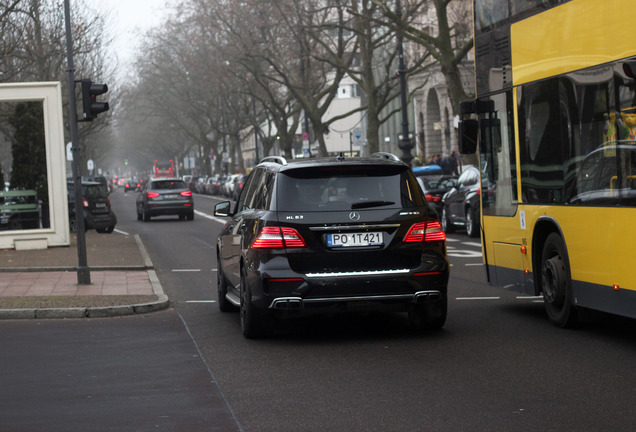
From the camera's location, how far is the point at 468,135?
39.0 ft

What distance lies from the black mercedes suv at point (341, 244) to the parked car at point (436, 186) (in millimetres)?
19571

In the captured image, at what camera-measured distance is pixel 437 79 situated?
67.4 m

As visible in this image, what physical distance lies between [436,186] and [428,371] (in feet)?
72.0

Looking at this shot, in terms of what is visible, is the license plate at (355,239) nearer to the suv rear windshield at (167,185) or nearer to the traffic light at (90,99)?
the traffic light at (90,99)

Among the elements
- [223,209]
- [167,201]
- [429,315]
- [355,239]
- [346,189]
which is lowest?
[429,315]

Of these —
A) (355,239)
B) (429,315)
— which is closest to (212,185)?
(429,315)

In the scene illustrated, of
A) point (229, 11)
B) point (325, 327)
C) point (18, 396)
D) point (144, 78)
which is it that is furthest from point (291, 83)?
point (18, 396)

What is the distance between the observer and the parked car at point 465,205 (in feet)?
82.7

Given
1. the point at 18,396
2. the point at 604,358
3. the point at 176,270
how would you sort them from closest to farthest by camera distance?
the point at 18,396
the point at 604,358
the point at 176,270

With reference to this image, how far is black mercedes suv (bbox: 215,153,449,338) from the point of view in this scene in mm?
9461

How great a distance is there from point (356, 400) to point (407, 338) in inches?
116

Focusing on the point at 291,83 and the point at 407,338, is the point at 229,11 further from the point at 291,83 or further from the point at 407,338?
the point at 407,338

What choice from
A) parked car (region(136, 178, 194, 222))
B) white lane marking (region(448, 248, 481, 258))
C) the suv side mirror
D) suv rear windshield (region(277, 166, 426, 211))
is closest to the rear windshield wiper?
suv rear windshield (region(277, 166, 426, 211))

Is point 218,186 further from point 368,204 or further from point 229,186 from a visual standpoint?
point 368,204
